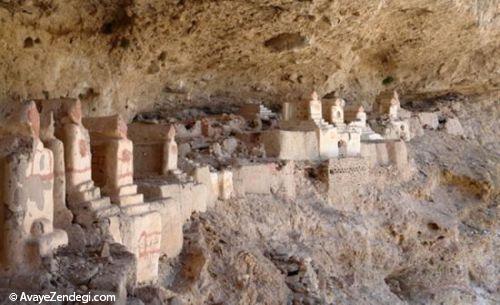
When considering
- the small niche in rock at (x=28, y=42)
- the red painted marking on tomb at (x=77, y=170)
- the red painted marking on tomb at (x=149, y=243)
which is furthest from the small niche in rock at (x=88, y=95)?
the red painted marking on tomb at (x=77, y=170)

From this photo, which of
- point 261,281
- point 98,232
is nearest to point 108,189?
point 98,232

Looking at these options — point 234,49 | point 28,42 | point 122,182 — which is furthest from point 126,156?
point 234,49

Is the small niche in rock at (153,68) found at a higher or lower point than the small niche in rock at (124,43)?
lower

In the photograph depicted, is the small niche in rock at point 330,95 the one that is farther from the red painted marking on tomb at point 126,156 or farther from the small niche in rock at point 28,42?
the red painted marking on tomb at point 126,156

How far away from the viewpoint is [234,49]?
15.2m

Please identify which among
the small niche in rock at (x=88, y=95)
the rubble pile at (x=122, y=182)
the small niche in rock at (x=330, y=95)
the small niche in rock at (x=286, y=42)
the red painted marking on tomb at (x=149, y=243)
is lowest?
the red painted marking on tomb at (x=149, y=243)

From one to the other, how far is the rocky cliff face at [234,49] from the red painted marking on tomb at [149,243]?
4.60 metres

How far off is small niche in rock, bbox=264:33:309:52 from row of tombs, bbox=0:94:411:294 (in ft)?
7.89

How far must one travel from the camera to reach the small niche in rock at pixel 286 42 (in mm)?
14812

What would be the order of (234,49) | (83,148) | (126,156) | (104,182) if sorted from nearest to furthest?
(83,148) < (104,182) < (126,156) < (234,49)

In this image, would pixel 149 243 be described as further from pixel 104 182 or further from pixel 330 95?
pixel 330 95

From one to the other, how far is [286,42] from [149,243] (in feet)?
27.3

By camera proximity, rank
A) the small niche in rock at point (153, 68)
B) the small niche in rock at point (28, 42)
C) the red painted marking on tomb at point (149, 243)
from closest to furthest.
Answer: the red painted marking on tomb at point (149, 243), the small niche in rock at point (28, 42), the small niche in rock at point (153, 68)

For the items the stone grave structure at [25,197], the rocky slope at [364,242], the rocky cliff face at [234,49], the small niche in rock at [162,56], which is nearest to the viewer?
the stone grave structure at [25,197]
